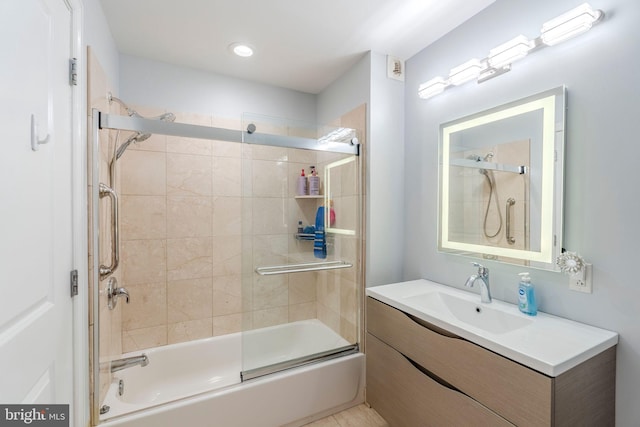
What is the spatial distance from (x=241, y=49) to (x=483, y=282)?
82.5 inches

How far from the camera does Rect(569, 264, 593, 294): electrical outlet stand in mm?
1139

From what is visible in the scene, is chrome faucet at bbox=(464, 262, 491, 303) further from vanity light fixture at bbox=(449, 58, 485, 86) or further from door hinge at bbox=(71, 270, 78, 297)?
door hinge at bbox=(71, 270, 78, 297)

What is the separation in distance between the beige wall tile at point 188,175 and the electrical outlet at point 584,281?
2292 mm

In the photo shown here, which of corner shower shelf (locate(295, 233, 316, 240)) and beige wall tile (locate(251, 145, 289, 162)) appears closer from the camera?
beige wall tile (locate(251, 145, 289, 162))

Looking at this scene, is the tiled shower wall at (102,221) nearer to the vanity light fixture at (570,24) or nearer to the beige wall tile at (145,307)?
A: the beige wall tile at (145,307)

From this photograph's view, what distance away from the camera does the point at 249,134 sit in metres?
1.71

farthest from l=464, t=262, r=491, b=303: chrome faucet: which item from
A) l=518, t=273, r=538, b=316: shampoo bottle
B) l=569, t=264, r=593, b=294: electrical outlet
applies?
l=569, t=264, r=593, b=294: electrical outlet

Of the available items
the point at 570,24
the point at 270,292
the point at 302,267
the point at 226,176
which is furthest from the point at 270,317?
the point at 570,24

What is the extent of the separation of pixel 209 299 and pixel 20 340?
4.95ft

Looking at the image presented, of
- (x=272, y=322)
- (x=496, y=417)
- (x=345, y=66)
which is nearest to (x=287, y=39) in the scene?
(x=345, y=66)

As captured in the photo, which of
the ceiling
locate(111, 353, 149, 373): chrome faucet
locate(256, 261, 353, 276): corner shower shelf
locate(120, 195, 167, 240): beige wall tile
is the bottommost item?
locate(111, 353, 149, 373): chrome faucet

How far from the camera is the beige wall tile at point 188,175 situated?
2.14 metres

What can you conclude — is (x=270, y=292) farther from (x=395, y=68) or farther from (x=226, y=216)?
(x=395, y=68)

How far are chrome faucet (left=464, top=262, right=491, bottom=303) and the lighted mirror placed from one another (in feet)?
0.33
